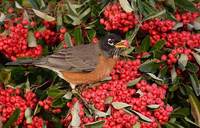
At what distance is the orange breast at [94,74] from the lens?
4882 mm

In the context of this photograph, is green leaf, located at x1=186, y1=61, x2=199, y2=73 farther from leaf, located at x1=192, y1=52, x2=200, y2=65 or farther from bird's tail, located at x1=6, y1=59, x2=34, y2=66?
bird's tail, located at x1=6, y1=59, x2=34, y2=66

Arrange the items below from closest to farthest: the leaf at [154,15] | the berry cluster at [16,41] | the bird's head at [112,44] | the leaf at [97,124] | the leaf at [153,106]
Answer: the leaf at [97,124] → the leaf at [153,106] → the leaf at [154,15] → the berry cluster at [16,41] → the bird's head at [112,44]

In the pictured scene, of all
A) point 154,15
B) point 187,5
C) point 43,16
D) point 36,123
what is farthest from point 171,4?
point 36,123

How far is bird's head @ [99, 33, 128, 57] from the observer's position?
4735mm

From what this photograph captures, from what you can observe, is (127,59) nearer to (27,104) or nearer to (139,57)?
(139,57)

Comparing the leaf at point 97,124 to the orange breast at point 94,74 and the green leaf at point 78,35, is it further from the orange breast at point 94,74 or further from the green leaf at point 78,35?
the green leaf at point 78,35

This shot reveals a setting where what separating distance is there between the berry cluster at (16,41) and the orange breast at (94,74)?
1.21ft

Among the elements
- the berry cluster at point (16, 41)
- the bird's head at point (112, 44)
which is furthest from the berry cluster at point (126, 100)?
the berry cluster at point (16, 41)

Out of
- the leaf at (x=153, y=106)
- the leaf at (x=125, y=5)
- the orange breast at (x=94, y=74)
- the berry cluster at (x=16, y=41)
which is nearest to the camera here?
the leaf at (x=153, y=106)

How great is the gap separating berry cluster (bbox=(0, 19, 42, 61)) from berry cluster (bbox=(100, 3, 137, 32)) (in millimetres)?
616

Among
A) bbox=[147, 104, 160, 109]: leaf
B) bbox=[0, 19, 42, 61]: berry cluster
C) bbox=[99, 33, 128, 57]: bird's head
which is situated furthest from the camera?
bbox=[99, 33, 128, 57]: bird's head

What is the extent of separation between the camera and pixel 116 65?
4.71 m

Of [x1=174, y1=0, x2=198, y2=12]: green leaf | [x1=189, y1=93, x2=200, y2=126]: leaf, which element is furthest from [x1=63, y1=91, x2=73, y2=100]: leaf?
[x1=174, y1=0, x2=198, y2=12]: green leaf

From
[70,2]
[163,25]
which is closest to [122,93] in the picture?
[163,25]
